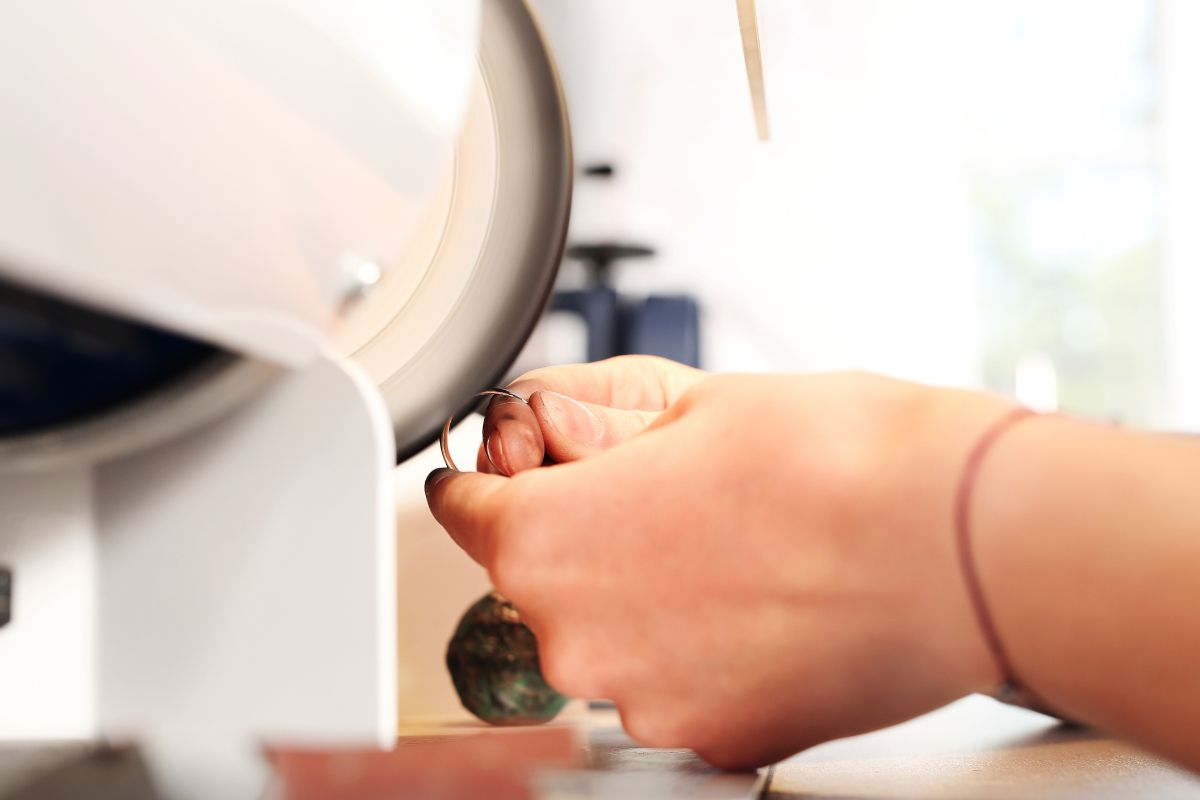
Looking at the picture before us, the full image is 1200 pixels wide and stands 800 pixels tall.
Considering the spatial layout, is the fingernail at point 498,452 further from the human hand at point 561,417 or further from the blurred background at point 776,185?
the blurred background at point 776,185

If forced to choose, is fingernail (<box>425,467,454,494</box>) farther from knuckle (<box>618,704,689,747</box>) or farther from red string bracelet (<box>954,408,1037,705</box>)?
red string bracelet (<box>954,408,1037,705</box>)

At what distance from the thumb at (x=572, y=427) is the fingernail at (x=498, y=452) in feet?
0.07

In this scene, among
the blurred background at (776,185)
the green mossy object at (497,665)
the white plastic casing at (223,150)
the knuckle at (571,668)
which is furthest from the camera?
the blurred background at (776,185)

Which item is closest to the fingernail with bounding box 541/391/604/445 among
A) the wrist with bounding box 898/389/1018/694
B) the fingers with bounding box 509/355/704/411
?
the fingers with bounding box 509/355/704/411

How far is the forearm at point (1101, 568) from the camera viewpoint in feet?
0.99

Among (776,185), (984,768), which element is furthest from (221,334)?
(776,185)

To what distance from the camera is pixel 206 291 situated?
0.25 meters

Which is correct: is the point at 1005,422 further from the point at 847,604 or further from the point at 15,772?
the point at 15,772

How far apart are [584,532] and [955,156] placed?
1303 mm

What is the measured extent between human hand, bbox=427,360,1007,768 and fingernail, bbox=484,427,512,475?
4 centimetres

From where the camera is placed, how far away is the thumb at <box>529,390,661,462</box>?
0.52 meters

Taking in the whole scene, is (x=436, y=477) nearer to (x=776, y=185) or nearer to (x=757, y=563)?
(x=757, y=563)

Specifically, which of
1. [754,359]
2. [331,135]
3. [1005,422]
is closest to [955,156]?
[754,359]

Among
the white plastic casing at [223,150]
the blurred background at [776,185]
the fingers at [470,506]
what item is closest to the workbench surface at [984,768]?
the fingers at [470,506]
